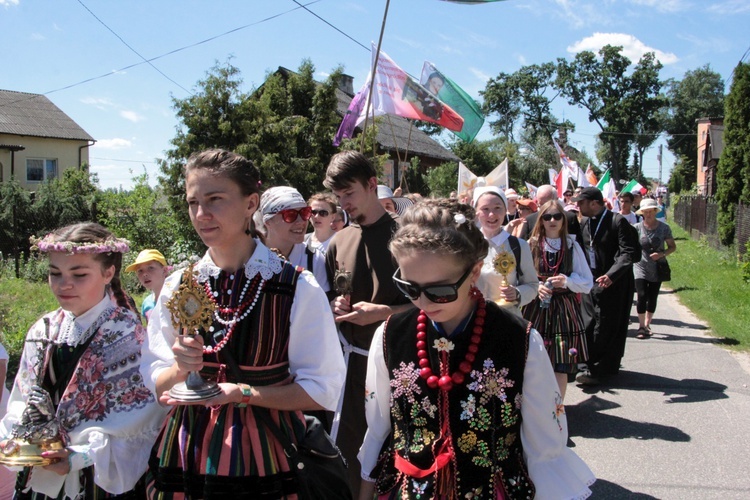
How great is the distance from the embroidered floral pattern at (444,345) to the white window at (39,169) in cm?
3835

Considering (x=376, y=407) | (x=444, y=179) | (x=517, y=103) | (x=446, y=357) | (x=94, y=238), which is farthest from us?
(x=517, y=103)

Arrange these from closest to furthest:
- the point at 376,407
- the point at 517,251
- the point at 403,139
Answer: the point at 376,407 → the point at 517,251 → the point at 403,139

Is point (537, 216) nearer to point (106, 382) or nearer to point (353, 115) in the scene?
point (106, 382)

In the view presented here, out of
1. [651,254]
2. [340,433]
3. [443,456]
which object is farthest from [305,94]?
[443,456]

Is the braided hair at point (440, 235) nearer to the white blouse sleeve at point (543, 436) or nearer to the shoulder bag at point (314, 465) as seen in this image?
the white blouse sleeve at point (543, 436)

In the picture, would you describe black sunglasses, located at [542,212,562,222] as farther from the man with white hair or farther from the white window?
the white window

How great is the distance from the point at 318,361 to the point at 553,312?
3790 mm

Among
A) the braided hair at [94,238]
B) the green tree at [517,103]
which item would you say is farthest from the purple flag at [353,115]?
the green tree at [517,103]

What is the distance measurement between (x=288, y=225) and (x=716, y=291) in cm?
1159

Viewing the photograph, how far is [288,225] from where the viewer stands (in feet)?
13.2

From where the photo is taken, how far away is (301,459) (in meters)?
2.12

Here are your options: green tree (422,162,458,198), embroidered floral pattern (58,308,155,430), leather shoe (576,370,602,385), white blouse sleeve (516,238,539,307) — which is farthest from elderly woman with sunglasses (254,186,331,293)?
green tree (422,162,458,198)

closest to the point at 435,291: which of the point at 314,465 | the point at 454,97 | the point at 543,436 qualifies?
the point at 543,436

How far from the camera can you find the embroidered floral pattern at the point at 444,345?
2.21m
